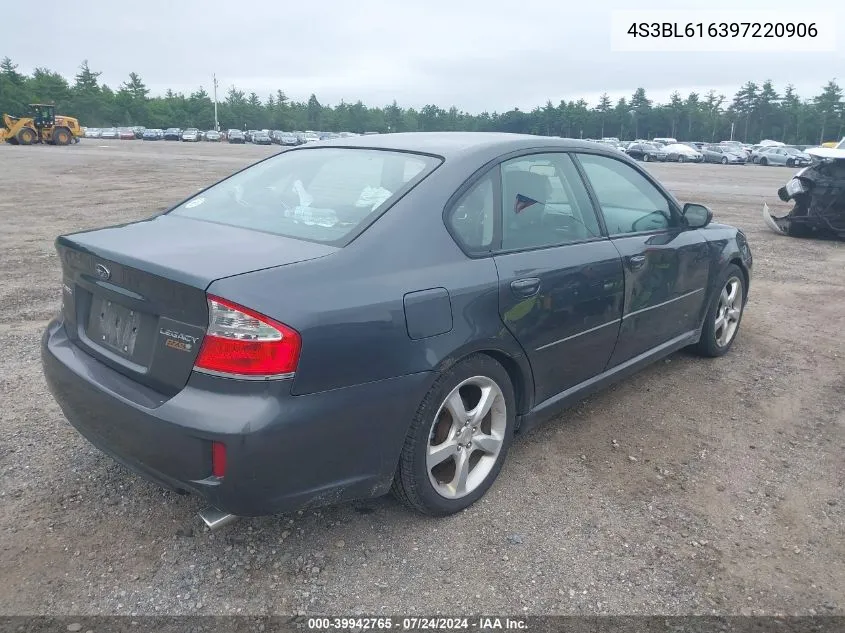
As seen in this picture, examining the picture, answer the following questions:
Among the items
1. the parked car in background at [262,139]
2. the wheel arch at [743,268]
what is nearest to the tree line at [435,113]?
the parked car in background at [262,139]

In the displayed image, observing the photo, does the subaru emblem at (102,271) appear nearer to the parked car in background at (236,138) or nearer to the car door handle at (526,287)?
the car door handle at (526,287)

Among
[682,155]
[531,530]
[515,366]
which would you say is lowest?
[531,530]

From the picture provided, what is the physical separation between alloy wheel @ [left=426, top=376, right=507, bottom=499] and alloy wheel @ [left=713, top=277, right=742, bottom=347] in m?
2.44

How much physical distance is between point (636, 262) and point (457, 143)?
3.96 feet

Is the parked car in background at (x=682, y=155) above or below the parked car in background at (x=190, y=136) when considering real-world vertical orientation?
below

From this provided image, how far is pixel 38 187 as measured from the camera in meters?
16.6

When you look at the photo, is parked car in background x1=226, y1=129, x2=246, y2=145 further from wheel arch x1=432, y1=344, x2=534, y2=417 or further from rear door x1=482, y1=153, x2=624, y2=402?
wheel arch x1=432, y1=344, x2=534, y2=417

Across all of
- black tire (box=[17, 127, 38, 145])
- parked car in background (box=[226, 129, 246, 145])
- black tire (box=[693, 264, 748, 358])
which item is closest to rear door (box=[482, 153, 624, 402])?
black tire (box=[693, 264, 748, 358])

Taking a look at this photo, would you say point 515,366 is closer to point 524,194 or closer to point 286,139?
point 524,194

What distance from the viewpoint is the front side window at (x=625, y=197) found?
363 cm

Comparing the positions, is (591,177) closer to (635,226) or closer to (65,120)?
(635,226)

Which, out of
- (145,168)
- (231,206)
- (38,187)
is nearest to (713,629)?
(231,206)

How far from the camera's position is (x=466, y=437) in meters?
2.86

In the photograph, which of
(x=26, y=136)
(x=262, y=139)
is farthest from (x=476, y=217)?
(x=262, y=139)
